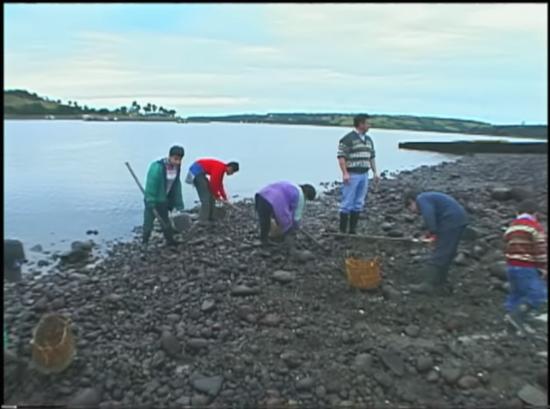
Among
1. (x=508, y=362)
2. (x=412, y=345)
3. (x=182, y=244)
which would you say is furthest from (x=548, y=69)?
(x=182, y=244)

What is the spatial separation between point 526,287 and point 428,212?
1.46m

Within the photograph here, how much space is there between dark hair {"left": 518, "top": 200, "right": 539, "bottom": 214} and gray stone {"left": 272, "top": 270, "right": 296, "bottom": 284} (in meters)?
2.27

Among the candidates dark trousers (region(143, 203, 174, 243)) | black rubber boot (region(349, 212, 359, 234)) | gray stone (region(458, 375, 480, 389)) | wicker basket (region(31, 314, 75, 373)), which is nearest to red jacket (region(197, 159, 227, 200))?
dark trousers (region(143, 203, 174, 243))

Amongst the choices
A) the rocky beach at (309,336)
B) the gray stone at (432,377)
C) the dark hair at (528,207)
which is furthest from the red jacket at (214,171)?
the dark hair at (528,207)

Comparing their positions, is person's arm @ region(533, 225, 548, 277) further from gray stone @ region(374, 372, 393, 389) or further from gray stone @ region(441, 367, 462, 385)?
gray stone @ region(374, 372, 393, 389)

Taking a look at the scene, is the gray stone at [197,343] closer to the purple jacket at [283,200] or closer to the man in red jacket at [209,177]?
the purple jacket at [283,200]

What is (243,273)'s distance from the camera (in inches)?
178

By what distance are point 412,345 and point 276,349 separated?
0.74 meters

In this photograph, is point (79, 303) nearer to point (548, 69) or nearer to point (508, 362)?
point (508, 362)

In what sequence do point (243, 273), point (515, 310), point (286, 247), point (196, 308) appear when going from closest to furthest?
point (515, 310) < point (196, 308) < point (243, 273) < point (286, 247)

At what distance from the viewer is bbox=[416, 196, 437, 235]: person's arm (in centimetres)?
365

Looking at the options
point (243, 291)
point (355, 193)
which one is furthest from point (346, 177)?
point (243, 291)

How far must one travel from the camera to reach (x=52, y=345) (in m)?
Result: 2.62

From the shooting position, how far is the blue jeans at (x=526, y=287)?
216 centimetres
